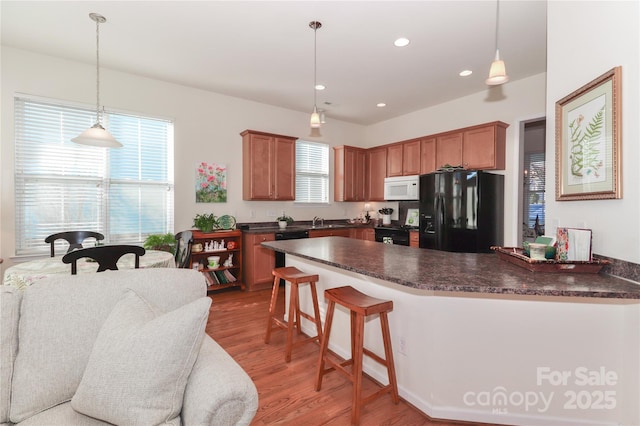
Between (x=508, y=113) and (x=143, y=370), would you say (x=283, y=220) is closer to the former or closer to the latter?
(x=508, y=113)

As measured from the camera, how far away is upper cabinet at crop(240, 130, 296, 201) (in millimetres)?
4668

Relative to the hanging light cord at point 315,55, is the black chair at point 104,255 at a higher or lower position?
lower

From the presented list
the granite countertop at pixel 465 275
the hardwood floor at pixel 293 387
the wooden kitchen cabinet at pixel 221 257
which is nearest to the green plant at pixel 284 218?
the wooden kitchen cabinet at pixel 221 257

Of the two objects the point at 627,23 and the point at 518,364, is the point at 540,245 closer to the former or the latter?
the point at 518,364

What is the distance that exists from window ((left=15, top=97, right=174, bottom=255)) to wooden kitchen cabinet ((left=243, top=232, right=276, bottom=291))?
1129mm

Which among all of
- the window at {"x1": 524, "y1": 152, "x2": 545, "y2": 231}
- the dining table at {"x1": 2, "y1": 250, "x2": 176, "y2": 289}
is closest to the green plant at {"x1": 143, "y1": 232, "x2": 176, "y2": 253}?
the dining table at {"x1": 2, "y1": 250, "x2": 176, "y2": 289}

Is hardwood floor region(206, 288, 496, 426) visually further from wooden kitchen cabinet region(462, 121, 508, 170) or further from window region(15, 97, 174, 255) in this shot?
wooden kitchen cabinet region(462, 121, 508, 170)

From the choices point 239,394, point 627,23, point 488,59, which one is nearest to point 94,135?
point 239,394

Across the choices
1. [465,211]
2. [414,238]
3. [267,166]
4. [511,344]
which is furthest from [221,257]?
[511,344]

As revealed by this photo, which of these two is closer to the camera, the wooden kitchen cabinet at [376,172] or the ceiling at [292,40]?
the ceiling at [292,40]

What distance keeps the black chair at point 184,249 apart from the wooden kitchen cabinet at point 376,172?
370cm

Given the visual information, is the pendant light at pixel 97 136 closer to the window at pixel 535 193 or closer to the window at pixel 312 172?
the window at pixel 312 172

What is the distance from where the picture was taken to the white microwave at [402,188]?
487 centimetres

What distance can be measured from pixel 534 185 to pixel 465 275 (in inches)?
239
